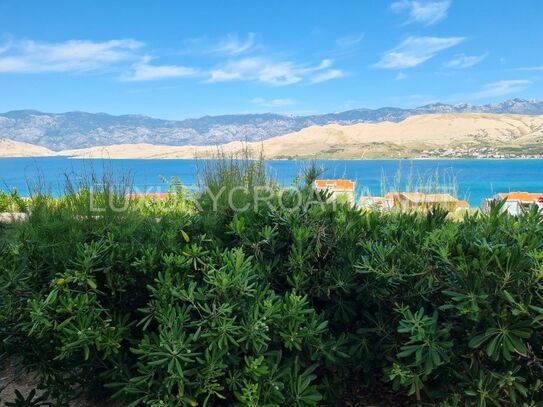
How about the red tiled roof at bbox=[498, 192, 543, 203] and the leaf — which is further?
the red tiled roof at bbox=[498, 192, 543, 203]

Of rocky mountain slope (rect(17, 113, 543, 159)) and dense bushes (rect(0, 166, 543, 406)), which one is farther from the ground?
dense bushes (rect(0, 166, 543, 406))

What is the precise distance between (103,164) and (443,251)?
14.0ft

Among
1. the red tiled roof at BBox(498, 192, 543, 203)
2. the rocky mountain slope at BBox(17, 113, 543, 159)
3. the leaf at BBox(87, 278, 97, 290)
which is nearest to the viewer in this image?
the leaf at BBox(87, 278, 97, 290)

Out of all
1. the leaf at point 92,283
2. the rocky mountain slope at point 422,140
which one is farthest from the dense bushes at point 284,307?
the rocky mountain slope at point 422,140

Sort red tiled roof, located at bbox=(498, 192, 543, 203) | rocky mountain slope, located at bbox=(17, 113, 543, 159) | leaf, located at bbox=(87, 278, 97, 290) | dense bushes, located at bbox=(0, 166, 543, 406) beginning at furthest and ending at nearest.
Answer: rocky mountain slope, located at bbox=(17, 113, 543, 159), red tiled roof, located at bbox=(498, 192, 543, 203), leaf, located at bbox=(87, 278, 97, 290), dense bushes, located at bbox=(0, 166, 543, 406)

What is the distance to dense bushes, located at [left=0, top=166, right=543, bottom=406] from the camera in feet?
5.42

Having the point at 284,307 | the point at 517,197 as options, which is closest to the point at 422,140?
the point at 517,197

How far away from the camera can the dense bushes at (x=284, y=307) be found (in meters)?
1.65

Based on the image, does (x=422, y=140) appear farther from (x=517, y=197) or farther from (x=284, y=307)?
(x=284, y=307)

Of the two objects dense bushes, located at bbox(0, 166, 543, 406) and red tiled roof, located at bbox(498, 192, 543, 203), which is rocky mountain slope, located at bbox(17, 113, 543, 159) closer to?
red tiled roof, located at bbox(498, 192, 543, 203)

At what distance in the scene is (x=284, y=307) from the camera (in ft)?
5.65

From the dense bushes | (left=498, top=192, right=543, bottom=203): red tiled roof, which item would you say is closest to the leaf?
the dense bushes

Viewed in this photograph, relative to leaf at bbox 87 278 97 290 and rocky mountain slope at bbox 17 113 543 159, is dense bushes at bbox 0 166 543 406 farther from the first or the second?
rocky mountain slope at bbox 17 113 543 159

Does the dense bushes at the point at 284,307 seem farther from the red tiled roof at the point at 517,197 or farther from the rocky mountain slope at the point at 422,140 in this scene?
the rocky mountain slope at the point at 422,140
